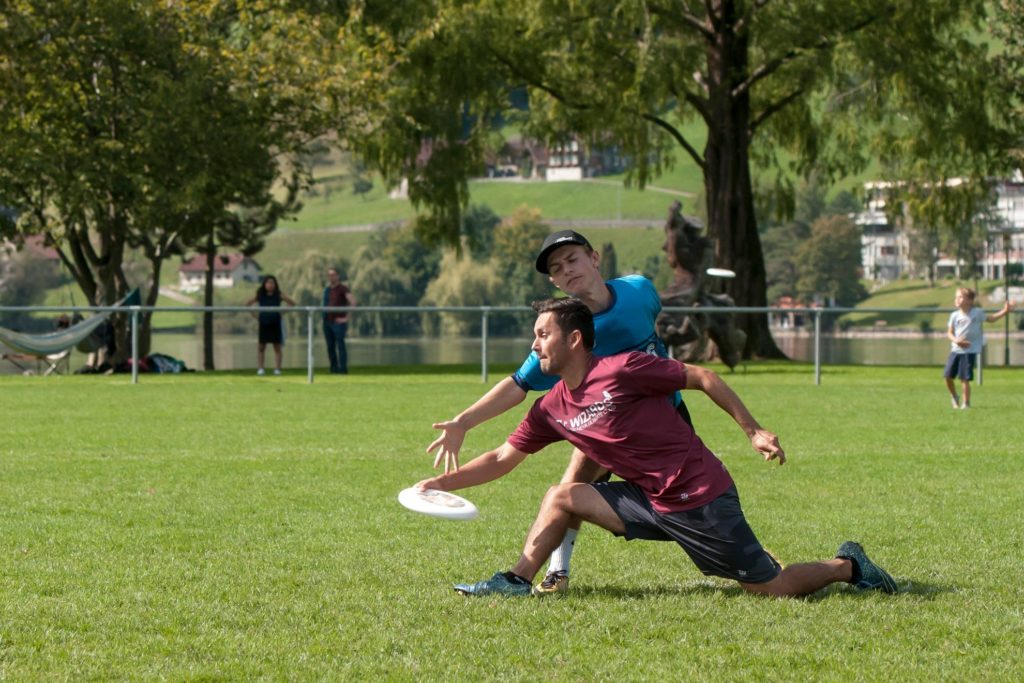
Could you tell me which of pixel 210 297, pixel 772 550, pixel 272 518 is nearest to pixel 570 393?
pixel 772 550

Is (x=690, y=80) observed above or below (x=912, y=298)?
above

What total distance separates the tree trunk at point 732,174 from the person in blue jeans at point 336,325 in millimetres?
11230

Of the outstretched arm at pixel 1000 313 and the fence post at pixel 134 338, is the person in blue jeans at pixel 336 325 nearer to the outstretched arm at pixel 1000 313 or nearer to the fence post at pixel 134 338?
the fence post at pixel 134 338

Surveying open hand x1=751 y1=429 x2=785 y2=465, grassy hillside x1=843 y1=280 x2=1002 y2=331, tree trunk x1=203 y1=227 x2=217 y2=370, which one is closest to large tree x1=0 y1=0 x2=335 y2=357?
tree trunk x1=203 y1=227 x2=217 y2=370

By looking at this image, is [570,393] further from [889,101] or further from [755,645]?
[889,101]

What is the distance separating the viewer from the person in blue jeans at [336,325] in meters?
29.1

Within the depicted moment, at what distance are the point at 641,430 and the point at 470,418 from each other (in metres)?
0.81

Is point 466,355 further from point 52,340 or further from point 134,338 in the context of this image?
point 134,338

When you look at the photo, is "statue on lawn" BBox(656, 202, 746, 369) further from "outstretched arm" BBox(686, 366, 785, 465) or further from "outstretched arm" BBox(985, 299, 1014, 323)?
"outstretched arm" BBox(686, 366, 785, 465)

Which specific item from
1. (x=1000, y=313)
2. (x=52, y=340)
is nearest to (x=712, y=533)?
(x=1000, y=313)

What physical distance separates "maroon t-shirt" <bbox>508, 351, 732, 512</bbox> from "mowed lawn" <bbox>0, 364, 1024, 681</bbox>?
20.5 inches

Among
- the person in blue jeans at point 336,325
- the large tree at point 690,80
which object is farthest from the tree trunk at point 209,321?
the person in blue jeans at point 336,325

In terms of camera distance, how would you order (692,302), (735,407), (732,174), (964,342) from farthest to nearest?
(732,174) → (692,302) → (964,342) → (735,407)

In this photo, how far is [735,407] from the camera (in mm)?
6621
